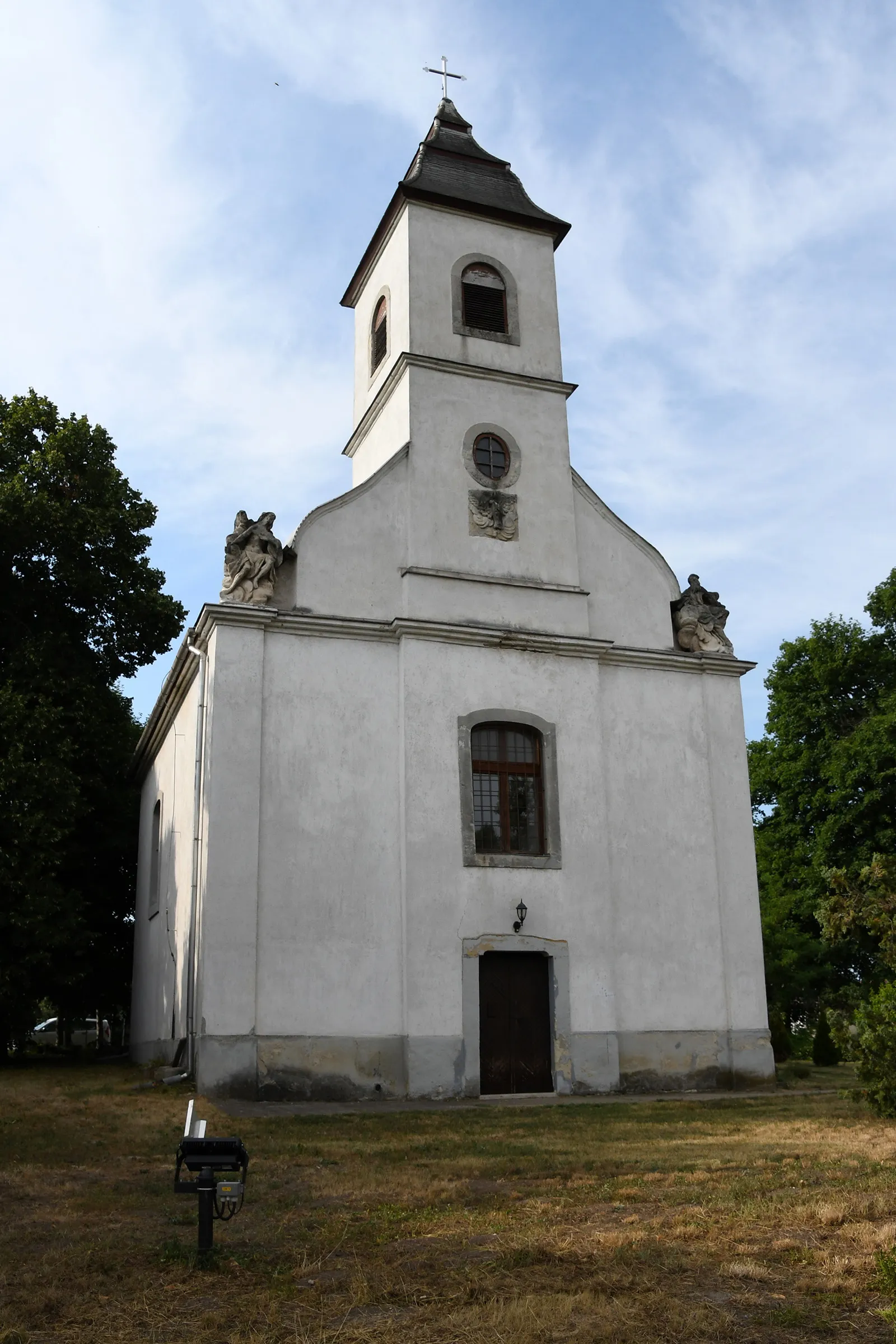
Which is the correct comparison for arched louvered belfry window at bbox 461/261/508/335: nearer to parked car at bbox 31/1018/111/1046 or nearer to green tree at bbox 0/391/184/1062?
green tree at bbox 0/391/184/1062

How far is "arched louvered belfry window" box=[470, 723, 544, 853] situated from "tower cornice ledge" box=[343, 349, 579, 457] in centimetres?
672

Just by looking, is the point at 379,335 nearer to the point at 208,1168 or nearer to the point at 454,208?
the point at 454,208

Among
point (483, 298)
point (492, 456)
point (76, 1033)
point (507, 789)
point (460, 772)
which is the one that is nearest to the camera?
point (460, 772)

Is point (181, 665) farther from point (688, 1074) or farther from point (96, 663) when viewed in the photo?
point (688, 1074)

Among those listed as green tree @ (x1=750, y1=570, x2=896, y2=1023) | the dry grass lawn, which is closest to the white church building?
the dry grass lawn

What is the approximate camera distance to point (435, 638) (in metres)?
19.3

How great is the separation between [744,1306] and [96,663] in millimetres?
23008

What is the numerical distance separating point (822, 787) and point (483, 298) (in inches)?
689

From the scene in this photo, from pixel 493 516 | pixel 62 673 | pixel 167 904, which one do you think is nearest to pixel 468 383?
pixel 493 516

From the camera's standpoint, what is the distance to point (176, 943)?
20.8 m

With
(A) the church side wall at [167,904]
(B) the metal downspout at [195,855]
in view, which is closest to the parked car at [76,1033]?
(A) the church side wall at [167,904]

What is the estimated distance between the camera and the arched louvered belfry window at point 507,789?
18969mm

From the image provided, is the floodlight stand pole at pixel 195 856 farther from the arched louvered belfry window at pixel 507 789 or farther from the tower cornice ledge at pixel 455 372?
the tower cornice ledge at pixel 455 372

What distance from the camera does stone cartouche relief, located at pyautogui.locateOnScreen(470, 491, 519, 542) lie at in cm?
2056
